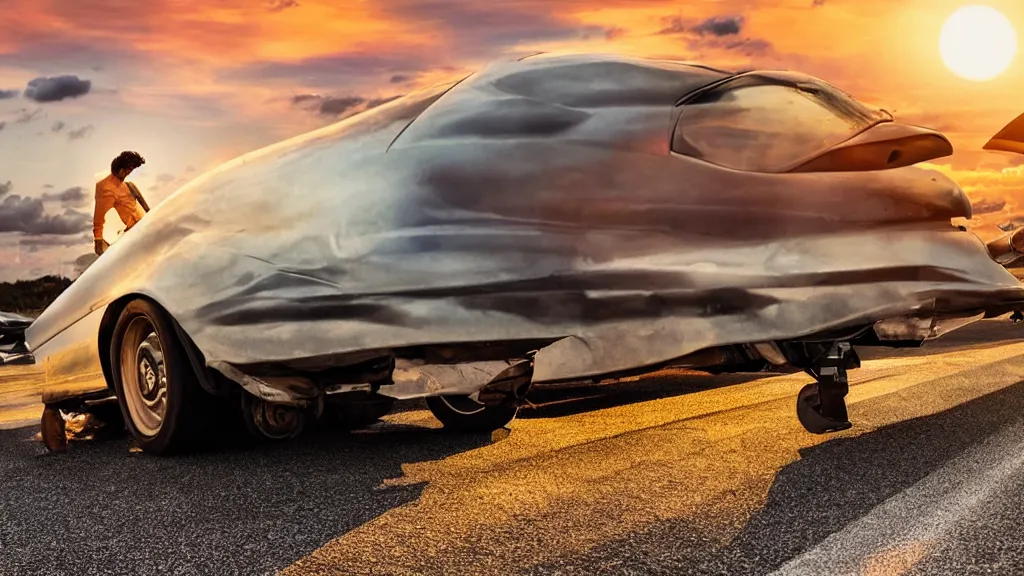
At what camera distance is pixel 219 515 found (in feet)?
13.8

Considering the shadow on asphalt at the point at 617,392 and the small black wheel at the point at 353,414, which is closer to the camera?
the small black wheel at the point at 353,414

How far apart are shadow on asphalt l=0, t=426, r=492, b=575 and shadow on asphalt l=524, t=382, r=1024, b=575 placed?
120 centimetres

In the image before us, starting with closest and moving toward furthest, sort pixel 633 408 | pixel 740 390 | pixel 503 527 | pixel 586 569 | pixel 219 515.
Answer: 1. pixel 586 569
2. pixel 503 527
3. pixel 219 515
4. pixel 633 408
5. pixel 740 390

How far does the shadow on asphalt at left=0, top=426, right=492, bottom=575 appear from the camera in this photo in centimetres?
361

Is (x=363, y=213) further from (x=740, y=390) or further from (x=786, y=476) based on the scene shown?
(x=740, y=390)

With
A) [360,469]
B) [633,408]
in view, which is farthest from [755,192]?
[633,408]

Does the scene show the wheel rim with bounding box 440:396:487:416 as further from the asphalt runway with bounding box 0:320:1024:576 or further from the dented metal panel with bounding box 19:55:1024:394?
the dented metal panel with bounding box 19:55:1024:394

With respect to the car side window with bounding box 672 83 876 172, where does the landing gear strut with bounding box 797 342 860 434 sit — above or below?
A: below

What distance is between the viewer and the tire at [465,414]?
6191 millimetres

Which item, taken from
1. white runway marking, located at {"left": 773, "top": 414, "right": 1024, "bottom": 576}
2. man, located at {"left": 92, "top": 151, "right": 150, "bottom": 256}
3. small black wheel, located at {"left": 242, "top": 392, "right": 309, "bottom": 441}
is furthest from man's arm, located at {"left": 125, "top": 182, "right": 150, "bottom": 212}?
white runway marking, located at {"left": 773, "top": 414, "right": 1024, "bottom": 576}

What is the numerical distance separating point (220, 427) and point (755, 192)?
3.02 meters

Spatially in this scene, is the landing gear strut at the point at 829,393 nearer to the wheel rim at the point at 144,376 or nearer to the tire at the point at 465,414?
the tire at the point at 465,414

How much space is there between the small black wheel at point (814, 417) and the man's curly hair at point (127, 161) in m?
5.32

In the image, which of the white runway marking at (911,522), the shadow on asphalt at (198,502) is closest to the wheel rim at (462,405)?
the shadow on asphalt at (198,502)
